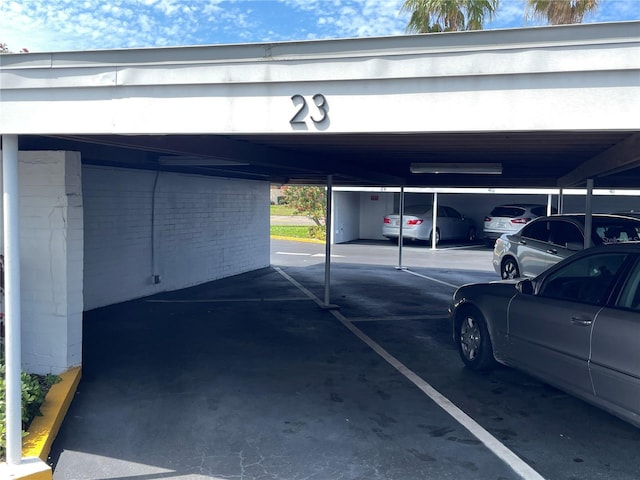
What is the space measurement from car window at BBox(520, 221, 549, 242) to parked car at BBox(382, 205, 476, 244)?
10.1 metres

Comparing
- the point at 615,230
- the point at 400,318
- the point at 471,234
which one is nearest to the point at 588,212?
the point at 615,230

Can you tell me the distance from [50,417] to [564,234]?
9.22 m

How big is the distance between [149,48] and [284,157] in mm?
4154

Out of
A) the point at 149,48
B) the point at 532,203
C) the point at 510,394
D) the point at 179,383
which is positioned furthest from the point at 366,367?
the point at 532,203

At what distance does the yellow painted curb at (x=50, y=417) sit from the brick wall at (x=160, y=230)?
3.82 metres

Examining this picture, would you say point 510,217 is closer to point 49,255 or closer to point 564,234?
point 564,234

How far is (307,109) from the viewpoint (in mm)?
3590

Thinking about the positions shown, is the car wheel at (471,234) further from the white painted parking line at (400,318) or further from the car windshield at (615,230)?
the white painted parking line at (400,318)

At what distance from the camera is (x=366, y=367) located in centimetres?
649

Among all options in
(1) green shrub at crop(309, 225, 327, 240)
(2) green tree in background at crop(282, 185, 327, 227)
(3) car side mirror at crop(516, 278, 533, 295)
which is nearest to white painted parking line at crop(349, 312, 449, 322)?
(3) car side mirror at crop(516, 278, 533, 295)

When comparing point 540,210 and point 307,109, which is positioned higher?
point 307,109

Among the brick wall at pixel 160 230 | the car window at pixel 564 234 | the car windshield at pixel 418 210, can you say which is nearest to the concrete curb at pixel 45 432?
the brick wall at pixel 160 230

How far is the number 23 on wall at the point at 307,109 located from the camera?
3.57 metres

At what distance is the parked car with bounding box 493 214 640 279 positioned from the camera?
10.2 m
